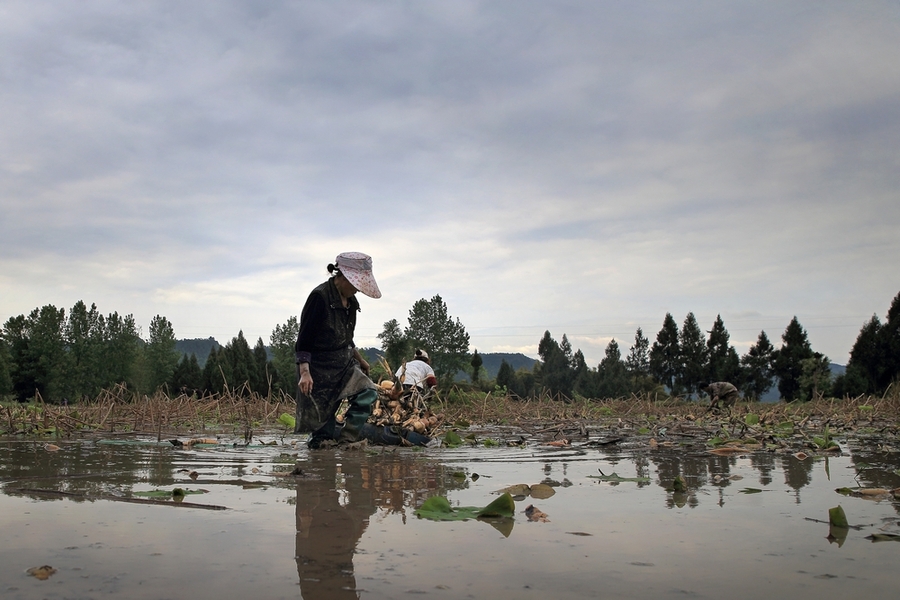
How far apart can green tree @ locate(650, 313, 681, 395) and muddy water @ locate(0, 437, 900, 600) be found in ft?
197

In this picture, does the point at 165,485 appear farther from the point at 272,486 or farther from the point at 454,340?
the point at 454,340

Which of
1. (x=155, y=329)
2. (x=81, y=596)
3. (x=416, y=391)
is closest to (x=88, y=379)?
(x=155, y=329)

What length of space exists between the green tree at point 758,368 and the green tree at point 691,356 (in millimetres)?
3817

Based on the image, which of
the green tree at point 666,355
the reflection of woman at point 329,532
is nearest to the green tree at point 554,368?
the green tree at point 666,355

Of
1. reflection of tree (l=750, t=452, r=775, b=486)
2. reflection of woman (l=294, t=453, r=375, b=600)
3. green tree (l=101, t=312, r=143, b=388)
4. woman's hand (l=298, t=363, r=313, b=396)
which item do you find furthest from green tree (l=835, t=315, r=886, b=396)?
green tree (l=101, t=312, r=143, b=388)

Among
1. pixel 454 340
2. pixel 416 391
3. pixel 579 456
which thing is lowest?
pixel 579 456

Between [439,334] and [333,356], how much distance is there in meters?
76.1

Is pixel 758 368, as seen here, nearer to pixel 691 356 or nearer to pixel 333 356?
pixel 691 356

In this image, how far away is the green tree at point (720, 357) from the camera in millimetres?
55031

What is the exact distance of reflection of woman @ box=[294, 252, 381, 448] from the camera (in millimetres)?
5500

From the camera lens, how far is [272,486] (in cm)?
328

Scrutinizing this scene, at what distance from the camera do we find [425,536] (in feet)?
7.39

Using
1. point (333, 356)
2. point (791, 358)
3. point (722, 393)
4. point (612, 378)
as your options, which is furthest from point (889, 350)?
point (333, 356)

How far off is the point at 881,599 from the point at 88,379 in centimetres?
7149
